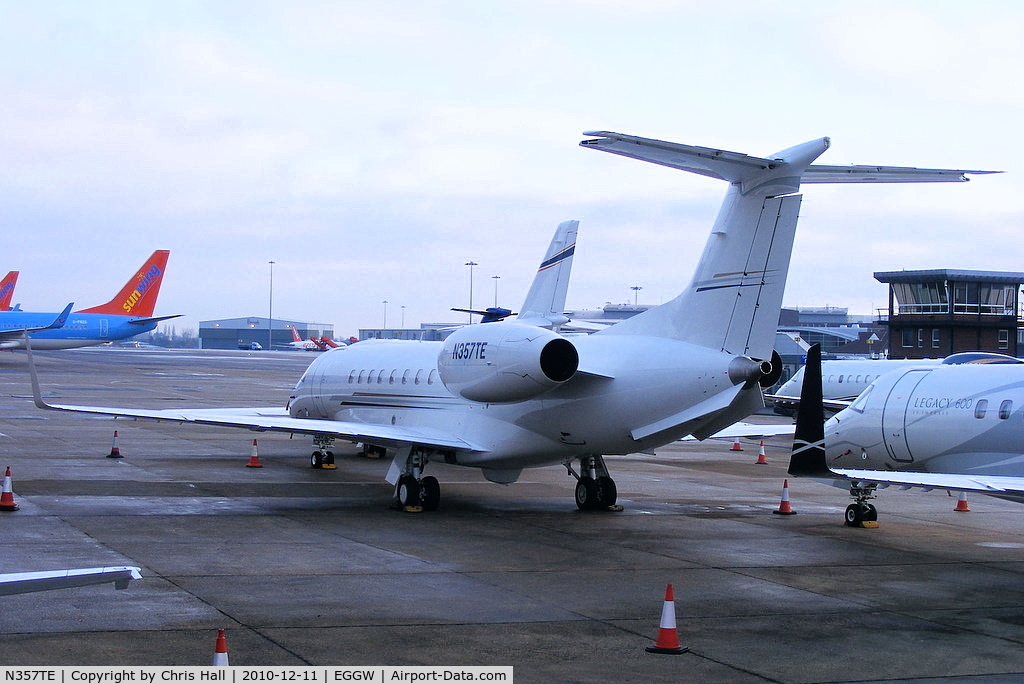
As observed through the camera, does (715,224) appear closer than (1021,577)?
Result: No

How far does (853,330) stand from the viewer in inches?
3666

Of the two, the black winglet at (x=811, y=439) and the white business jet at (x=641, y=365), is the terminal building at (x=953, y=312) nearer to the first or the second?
the white business jet at (x=641, y=365)

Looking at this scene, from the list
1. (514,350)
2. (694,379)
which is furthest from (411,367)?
(694,379)

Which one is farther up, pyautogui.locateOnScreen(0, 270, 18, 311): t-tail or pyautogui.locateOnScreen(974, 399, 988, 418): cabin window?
pyautogui.locateOnScreen(0, 270, 18, 311): t-tail

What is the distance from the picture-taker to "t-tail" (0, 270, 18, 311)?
82750 millimetres

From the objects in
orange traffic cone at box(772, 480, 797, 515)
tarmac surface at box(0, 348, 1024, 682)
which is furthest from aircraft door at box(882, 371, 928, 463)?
orange traffic cone at box(772, 480, 797, 515)

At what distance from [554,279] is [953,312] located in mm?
30709

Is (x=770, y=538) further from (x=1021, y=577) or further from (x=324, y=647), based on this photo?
(x=324, y=647)

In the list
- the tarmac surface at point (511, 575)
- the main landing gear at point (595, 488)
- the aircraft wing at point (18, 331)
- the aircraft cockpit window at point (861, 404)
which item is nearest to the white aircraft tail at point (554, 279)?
the tarmac surface at point (511, 575)

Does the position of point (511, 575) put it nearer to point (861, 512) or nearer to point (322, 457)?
point (861, 512)

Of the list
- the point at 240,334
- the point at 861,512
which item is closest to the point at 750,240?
the point at 861,512

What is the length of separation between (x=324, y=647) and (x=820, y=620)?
4.73m

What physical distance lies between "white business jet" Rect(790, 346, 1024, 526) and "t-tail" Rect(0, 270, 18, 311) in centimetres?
7762

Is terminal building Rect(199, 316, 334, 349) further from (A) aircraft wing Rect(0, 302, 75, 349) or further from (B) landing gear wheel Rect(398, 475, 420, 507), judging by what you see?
(B) landing gear wheel Rect(398, 475, 420, 507)
